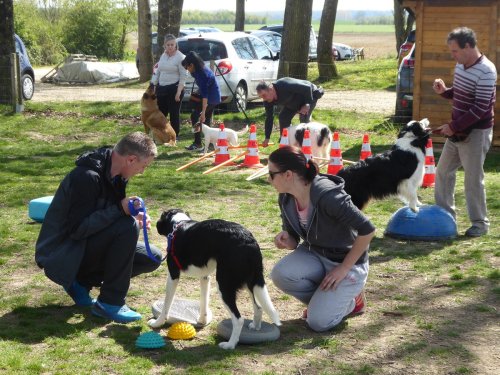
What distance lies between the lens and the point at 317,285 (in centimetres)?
526

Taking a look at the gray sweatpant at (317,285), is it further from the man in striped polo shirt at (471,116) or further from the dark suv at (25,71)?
the dark suv at (25,71)

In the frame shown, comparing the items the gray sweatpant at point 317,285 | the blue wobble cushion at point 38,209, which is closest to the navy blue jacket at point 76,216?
the gray sweatpant at point 317,285

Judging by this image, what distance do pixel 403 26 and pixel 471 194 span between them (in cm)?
2518

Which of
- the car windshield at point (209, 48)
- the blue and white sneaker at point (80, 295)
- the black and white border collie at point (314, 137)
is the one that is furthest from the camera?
the car windshield at point (209, 48)

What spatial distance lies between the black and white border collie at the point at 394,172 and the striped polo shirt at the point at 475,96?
0.76m

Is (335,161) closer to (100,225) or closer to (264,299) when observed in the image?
(100,225)

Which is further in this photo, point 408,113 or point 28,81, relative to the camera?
point 28,81

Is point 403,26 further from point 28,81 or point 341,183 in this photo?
point 341,183

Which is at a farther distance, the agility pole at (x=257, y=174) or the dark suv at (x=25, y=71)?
the dark suv at (x=25, y=71)

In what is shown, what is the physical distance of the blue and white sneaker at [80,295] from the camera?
219 inches

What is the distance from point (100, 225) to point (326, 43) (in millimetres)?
19774

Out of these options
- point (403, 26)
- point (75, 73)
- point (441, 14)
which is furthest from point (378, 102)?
point (403, 26)

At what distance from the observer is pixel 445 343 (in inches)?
193

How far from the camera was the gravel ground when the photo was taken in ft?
58.6
